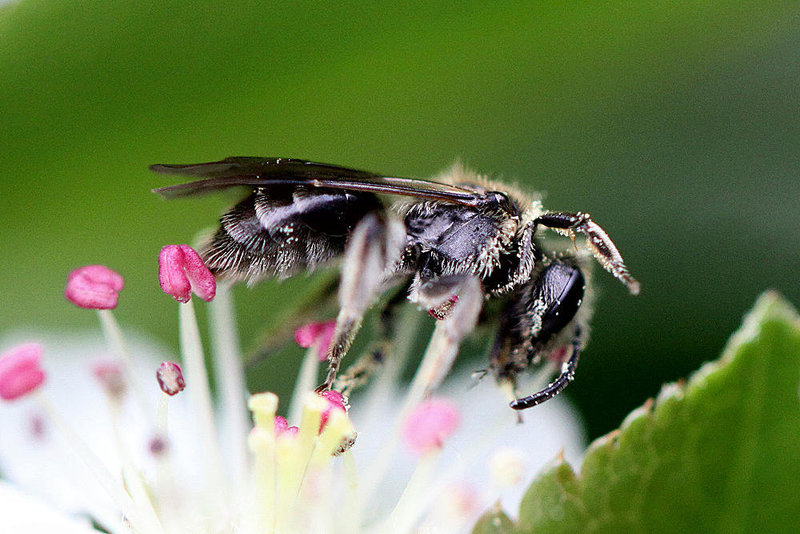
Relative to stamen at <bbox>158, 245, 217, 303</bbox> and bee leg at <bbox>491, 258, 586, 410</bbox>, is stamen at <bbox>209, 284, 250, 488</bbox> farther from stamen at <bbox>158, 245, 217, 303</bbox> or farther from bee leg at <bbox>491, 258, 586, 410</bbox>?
bee leg at <bbox>491, 258, 586, 410</bbox>

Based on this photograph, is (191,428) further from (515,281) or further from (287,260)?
(515,281)

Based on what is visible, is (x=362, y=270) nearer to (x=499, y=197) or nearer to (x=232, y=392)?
(x=499, y=197)

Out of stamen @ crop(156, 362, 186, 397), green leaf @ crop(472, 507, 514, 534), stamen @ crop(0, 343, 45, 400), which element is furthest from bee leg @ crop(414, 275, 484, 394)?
stamen @ crop(0, 343, 45, 400)

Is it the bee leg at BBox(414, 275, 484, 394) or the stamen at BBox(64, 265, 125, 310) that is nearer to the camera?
the bee leg at BBox(414, 275, 484, 394)

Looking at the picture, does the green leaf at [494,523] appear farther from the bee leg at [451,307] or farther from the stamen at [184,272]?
the stamen at [184,272]

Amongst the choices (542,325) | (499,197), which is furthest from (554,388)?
(499,197)

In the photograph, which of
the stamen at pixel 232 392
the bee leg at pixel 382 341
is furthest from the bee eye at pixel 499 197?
the stamen at pixel 232 392
